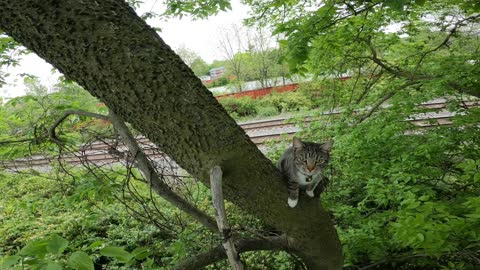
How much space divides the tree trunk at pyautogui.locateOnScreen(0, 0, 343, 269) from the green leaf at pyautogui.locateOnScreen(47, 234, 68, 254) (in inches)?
18.5

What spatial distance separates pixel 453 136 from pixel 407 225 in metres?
1.51

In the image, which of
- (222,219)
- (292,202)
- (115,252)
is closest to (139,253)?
(115,252)

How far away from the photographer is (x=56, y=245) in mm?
905

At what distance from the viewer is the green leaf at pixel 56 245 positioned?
34.8 inches

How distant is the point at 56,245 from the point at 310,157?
66.2 inches

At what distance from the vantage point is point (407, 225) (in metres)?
1.78

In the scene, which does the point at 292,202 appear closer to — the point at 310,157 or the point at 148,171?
the point at 310,157

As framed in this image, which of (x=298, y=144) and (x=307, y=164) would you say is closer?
(x=307, y=164)

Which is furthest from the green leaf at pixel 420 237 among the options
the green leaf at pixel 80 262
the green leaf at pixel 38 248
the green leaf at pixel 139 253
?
the green leaf at pixel 38 248

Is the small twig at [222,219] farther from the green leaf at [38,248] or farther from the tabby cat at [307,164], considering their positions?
the tabby cat at [307,164]

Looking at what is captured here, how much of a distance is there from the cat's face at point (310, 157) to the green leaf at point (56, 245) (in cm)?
152

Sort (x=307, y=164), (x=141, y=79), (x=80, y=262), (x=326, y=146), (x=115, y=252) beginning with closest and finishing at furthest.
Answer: (x=80, y=262)
(x=115, y=252)
(x=141, y=79)
(x=307, y=164)
(x=326, y=146)

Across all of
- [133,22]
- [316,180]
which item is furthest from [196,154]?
[316,180]

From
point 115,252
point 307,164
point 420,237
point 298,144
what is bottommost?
point 420,237
